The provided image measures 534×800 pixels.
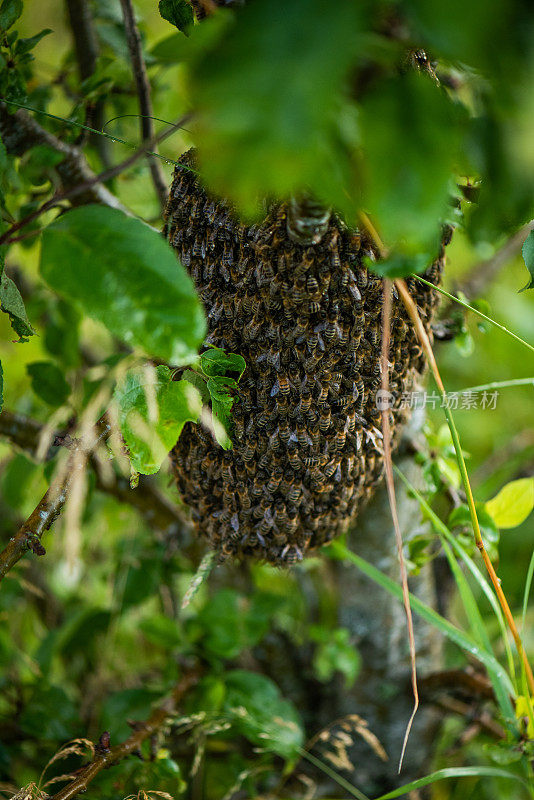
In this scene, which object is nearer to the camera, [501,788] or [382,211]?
[382,211]

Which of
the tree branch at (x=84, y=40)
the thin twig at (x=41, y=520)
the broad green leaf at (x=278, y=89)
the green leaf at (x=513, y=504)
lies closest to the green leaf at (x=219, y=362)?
the thin twig at (x=41, y=520)

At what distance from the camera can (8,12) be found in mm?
555

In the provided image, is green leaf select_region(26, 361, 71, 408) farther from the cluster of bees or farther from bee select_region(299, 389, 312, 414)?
bee select_region(299, 389, 312, 414)

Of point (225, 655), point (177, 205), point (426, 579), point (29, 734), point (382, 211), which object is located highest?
point (177, 205)

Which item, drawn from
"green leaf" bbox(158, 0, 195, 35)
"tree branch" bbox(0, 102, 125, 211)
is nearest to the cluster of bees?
"green leaf" bbox(158, 0, 195, 35)

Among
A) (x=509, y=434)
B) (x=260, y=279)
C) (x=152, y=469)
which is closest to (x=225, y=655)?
(x=152, y=469)

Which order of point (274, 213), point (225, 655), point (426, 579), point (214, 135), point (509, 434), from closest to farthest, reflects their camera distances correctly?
point (214, 135) → point (274, 213) → point (225, 655) → point (426, 579) → point (509, 434)

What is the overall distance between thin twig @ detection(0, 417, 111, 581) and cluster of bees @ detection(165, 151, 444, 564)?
0.12m

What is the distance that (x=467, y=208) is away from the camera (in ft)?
1.68

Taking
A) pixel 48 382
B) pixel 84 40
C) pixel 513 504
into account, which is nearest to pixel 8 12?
pixel 84 40

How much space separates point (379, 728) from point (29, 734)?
53 centimetres

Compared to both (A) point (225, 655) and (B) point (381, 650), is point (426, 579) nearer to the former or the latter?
(B) point (381, 650)

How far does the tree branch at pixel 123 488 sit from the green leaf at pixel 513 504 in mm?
451

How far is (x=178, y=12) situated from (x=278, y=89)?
341 mm
